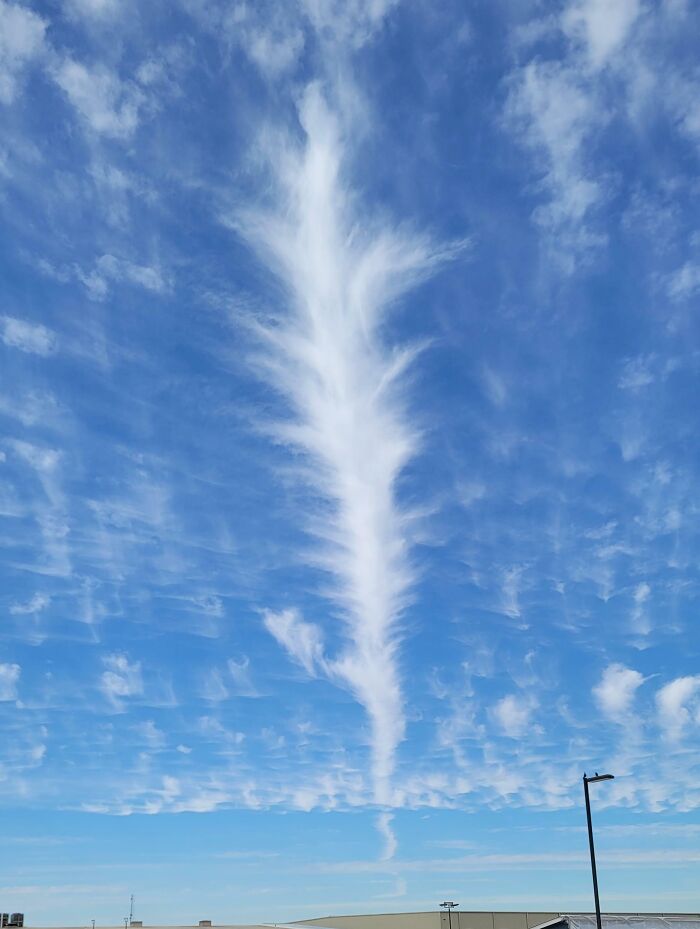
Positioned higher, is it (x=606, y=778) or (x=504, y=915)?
(x=606, y=778)

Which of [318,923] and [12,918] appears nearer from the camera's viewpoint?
[12,918]

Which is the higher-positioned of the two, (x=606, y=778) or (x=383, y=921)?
(x=606, y=778)

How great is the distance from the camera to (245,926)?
252ft

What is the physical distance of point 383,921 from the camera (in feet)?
234

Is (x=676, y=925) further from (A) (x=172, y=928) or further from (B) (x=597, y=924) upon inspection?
(A) (x=172, y=928)

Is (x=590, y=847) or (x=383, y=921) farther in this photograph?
(x=383, y=921)

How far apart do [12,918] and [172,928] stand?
14305 mm

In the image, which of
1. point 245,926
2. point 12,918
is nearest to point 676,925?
point 245,926

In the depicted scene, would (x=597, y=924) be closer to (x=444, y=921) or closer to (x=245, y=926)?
(x=444, y=921)

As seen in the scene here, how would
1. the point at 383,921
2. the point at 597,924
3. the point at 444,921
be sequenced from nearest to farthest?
the point at 597,924
the point at 444,921
the point at 383,921

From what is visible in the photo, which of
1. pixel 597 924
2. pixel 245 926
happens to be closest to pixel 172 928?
pixel 245 926

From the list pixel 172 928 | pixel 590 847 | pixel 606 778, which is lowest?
pixel 172 928

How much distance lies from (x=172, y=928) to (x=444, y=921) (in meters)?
28.0

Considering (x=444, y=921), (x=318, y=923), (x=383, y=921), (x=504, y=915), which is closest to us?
(x=504, y=915)
